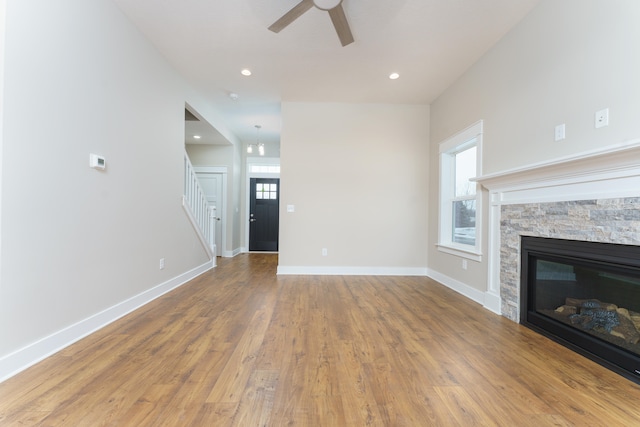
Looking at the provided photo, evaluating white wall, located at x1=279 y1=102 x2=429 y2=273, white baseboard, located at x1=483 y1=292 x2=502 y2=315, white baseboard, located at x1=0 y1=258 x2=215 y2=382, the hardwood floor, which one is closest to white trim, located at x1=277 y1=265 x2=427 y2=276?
white wall, located at x1=279 y1=102 x2=429 y2=273

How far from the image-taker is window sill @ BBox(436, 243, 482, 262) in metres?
3.08

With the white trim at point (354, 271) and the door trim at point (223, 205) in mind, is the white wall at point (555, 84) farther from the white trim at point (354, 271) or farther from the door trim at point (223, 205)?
the door trim at point (223, 205)

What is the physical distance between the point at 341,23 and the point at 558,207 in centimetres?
226

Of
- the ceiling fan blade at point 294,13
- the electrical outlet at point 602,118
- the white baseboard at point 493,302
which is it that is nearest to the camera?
the electrical outlet at point 602,118

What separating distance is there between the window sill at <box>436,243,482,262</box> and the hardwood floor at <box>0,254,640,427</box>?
67 cm

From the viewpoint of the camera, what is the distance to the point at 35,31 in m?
1.70

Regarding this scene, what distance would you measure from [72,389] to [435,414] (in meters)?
1.86

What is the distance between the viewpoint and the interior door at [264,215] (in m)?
7.02

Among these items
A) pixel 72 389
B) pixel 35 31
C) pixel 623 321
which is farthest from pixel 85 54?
pixel 623 321

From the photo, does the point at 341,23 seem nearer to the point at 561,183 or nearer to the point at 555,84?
the point at 555,84

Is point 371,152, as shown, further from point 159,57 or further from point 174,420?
point 174,420

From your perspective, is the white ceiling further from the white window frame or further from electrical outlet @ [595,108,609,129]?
electrical outlet @ [595,108,609,129]

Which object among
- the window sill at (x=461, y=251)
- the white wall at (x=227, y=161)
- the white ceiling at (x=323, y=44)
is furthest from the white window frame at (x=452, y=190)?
the white wall at (x=227, y=161)

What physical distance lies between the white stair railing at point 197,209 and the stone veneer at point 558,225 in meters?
3.81
